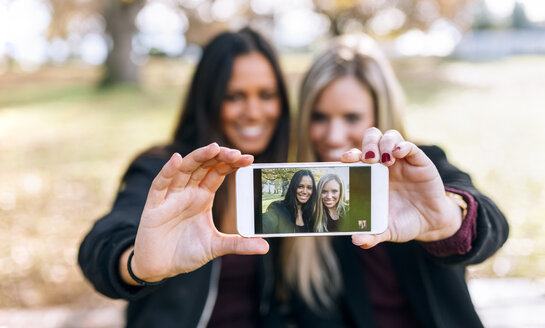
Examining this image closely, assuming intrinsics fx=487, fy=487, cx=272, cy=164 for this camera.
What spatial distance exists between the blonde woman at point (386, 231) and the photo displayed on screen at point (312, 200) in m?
0.08

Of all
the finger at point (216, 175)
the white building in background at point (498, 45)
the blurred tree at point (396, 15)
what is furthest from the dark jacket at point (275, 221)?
the white building in background at point (498, 45)

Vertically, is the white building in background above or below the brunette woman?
above

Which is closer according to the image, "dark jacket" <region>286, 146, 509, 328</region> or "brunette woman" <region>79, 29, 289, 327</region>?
"brunette woman" <region>79, 29, 289, 327</region>

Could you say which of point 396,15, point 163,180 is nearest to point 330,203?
point 163,180

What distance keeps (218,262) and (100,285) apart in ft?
2.17

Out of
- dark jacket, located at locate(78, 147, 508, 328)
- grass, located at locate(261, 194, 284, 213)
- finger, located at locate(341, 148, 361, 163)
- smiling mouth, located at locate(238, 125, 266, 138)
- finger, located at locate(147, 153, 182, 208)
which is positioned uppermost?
smiling mouth, located at locate(238, 125, 266, 138)

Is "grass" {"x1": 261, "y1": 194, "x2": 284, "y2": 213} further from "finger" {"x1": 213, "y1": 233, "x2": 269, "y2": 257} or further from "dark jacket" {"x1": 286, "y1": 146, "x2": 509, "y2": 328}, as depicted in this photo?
"dark jacket" {"x1": 286, "y1": 146, "x2": 509, "y2": 328}

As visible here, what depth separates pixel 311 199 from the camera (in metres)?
1.53

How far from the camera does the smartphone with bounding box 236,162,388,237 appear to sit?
152 cm

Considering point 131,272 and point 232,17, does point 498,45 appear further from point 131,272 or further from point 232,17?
point 131,272

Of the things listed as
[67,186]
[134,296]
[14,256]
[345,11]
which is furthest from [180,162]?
[345,11]

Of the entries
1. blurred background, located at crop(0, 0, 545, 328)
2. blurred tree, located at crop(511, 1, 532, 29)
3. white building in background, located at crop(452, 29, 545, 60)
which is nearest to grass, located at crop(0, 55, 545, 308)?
blurred background, located at crop(0, 0, 545, 328)

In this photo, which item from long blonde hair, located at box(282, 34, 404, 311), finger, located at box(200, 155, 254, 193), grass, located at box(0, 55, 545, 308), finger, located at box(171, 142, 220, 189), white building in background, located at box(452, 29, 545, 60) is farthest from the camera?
white building in background, located at box(452, 29, 545, 60)

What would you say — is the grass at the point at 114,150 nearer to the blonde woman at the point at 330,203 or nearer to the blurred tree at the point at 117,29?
the blurred tree at the point at 117,29
